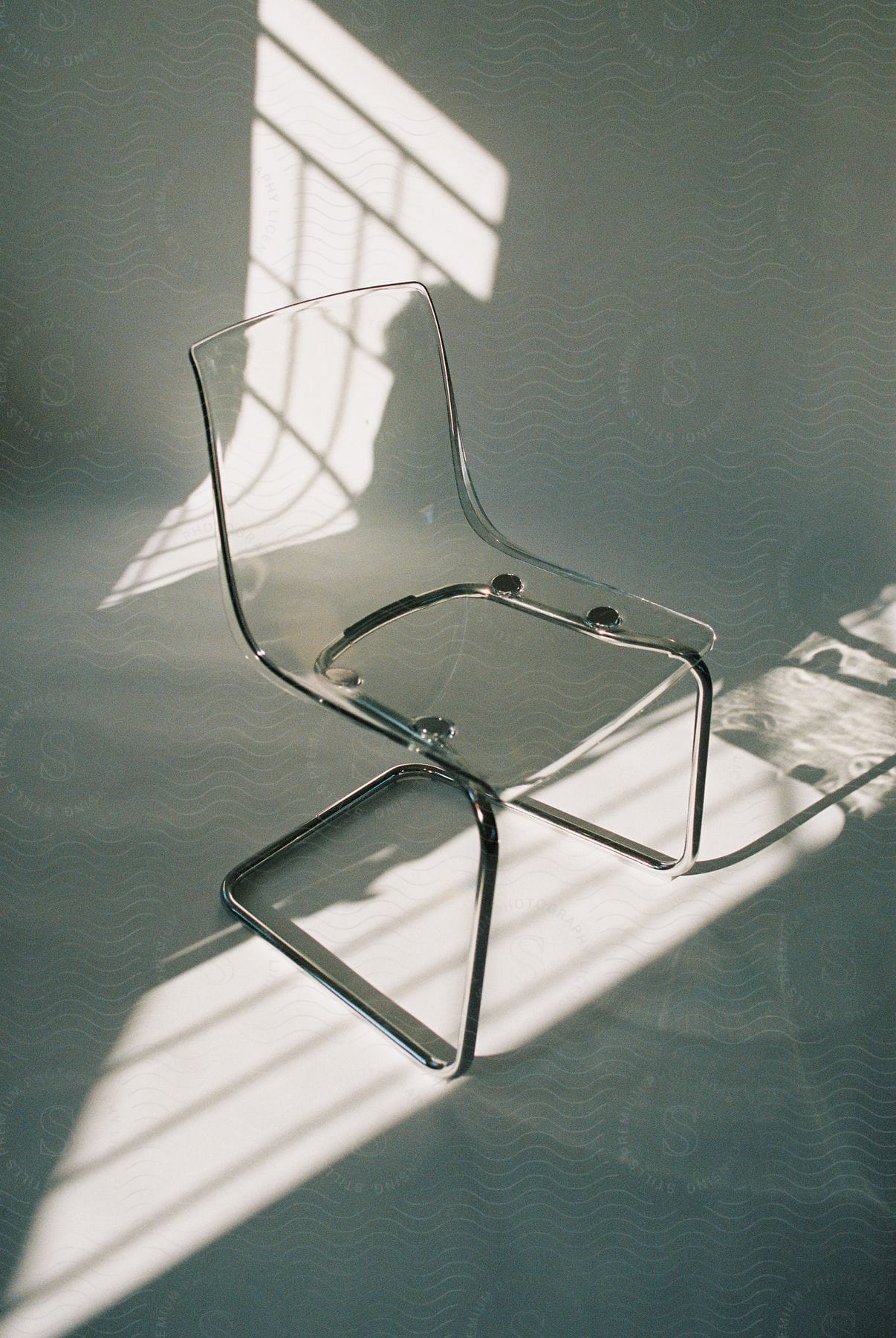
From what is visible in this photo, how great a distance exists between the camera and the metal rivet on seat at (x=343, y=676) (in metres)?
1.34

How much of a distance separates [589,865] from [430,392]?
2.28 ft

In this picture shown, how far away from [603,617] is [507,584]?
0.14 meters

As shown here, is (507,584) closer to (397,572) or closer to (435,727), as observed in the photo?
(397,572)

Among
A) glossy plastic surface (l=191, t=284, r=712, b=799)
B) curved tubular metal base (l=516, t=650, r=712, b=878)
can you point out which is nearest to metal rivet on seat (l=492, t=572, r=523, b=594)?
glossy plastic surface (l=191, t=284, r=712, b=799)

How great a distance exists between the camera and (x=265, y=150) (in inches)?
88.2

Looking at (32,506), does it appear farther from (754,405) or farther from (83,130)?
(754,405)

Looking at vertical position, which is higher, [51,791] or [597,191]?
[597,191]

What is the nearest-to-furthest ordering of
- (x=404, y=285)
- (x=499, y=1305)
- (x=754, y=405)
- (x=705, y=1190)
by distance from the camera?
Result: (x=499, y=1305) → (x=705, y=1190) → (x=404, y=285) → (x=754, y=405)

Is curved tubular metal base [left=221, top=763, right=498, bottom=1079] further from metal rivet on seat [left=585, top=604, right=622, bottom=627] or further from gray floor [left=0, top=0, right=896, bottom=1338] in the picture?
metal rivet on seat [left=585, top=604, right=622, bottom=627]

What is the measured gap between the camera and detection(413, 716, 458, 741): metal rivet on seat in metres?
1.26

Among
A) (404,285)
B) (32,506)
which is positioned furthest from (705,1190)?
(32,506)

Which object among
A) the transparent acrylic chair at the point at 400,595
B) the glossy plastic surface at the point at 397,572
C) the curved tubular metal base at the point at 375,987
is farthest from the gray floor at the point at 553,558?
the glossy plastic surface at the point at 397,572

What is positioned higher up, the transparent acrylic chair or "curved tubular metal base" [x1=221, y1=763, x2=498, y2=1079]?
the transparent acrylic chair

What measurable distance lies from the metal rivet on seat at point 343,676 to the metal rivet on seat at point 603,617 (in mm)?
313
